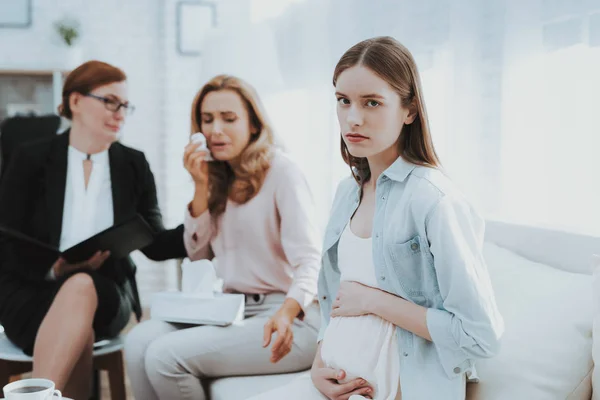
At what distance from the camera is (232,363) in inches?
63.2

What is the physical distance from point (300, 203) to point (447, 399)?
0.84 meters

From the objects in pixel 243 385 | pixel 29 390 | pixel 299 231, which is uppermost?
pixel 299 231

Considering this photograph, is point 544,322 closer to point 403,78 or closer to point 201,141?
point 403,78

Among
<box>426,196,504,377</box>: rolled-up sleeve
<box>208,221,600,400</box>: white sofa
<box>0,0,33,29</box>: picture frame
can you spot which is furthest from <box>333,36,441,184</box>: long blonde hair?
<box>0,0,33,29</box>: picture frame

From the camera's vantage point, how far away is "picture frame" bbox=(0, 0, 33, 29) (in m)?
4.06

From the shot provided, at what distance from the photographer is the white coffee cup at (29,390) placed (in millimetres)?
1157

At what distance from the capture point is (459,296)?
103 cm

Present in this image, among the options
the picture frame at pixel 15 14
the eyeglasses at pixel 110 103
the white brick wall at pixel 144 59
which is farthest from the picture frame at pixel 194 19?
the eyeglasses at pixel 110 103

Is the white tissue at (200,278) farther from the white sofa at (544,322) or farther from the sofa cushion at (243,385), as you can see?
the white sofa at (544,322)

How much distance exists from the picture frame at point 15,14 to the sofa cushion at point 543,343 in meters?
3.77

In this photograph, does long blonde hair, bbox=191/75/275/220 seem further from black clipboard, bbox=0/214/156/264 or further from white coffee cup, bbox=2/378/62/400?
white coffee cup, bbox=2/378/62/400

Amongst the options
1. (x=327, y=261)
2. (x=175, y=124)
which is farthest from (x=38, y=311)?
(x=175, y=124)

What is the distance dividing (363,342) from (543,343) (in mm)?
299

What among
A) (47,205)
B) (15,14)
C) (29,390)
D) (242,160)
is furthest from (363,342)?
(15,14)
